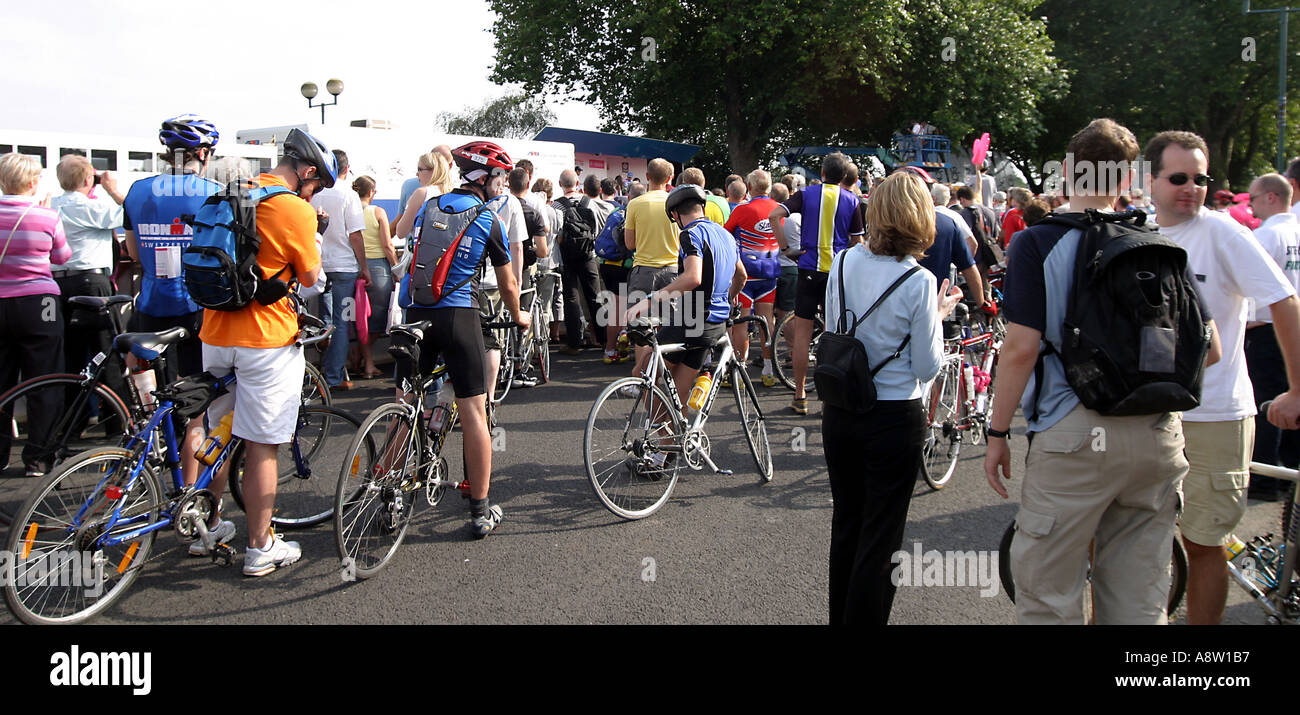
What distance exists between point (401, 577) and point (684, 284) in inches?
90.5

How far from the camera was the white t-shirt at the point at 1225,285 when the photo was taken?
3020 millimetres

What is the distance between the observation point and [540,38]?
2917 cm

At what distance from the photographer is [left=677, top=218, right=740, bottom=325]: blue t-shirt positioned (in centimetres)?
→ 533

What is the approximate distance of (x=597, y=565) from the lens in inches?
168

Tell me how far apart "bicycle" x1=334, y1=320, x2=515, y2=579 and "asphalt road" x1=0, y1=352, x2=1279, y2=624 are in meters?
0.14

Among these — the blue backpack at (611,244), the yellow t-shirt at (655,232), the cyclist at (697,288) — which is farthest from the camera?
the blue backpack at (611,244)

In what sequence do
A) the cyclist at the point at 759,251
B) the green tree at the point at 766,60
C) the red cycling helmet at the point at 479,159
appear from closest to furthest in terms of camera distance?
the red cycling helmet at the point at 479,159 → the cyclist at the point at 759,251 → the green tree at the point at 766,60

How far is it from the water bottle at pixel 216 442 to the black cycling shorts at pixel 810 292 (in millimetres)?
4625

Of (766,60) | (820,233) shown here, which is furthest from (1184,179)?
(766,60)

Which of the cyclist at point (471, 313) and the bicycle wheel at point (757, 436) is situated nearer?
the cyclist at point (471, 313)

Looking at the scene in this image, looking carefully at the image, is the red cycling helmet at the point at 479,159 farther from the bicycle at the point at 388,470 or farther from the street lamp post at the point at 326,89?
the street lamp post at the point at 326,89

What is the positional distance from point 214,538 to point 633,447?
7.29 ft

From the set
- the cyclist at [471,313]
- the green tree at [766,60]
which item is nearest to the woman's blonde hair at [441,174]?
the cyclist at [471,313]
